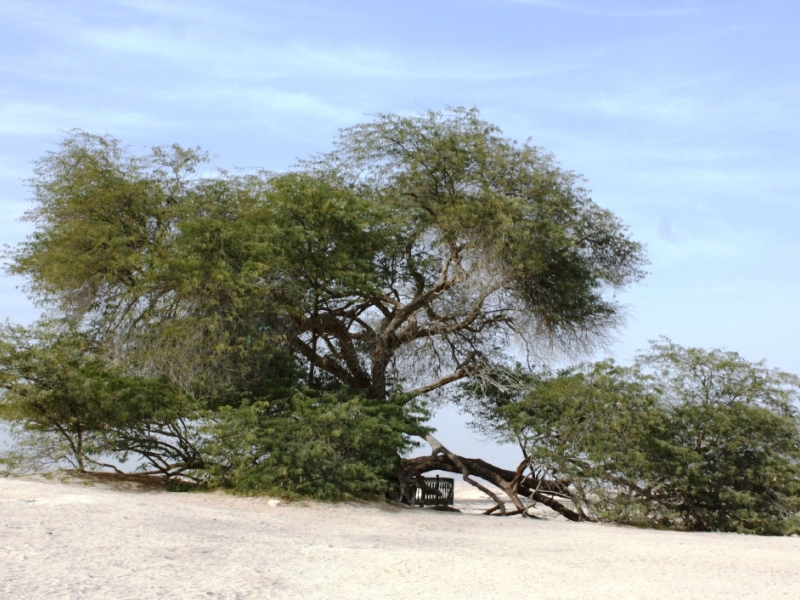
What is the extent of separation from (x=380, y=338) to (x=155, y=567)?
35.0 feet

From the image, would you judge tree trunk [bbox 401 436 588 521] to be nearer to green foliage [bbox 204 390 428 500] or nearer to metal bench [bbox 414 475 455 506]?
metal bench [bbox 414 475 455 506]

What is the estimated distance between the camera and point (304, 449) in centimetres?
1294

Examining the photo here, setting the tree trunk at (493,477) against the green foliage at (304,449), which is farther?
the tree trunk at (493,477)

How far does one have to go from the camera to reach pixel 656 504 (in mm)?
14992

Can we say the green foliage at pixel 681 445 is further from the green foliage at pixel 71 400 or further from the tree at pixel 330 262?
the green foliage at pixel 71 400

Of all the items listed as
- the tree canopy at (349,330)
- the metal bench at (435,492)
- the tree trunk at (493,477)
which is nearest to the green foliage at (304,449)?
the tree canopy at (349,330)

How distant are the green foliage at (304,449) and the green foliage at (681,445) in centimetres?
363

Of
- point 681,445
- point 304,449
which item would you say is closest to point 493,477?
point 681,445

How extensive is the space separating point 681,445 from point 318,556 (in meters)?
9.54

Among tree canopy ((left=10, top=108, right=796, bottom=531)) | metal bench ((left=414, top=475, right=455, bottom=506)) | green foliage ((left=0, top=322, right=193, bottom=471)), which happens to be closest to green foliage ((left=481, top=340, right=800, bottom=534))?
tree canopy ((left=10, top=108, right=796, bottom=531))

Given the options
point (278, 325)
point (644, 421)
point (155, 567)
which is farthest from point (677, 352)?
point (155, 567)

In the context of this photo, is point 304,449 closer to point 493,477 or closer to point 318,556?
point 318,556

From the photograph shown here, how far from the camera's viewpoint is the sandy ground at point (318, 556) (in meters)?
6.53

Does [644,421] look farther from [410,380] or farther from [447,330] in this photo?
[410,380]
